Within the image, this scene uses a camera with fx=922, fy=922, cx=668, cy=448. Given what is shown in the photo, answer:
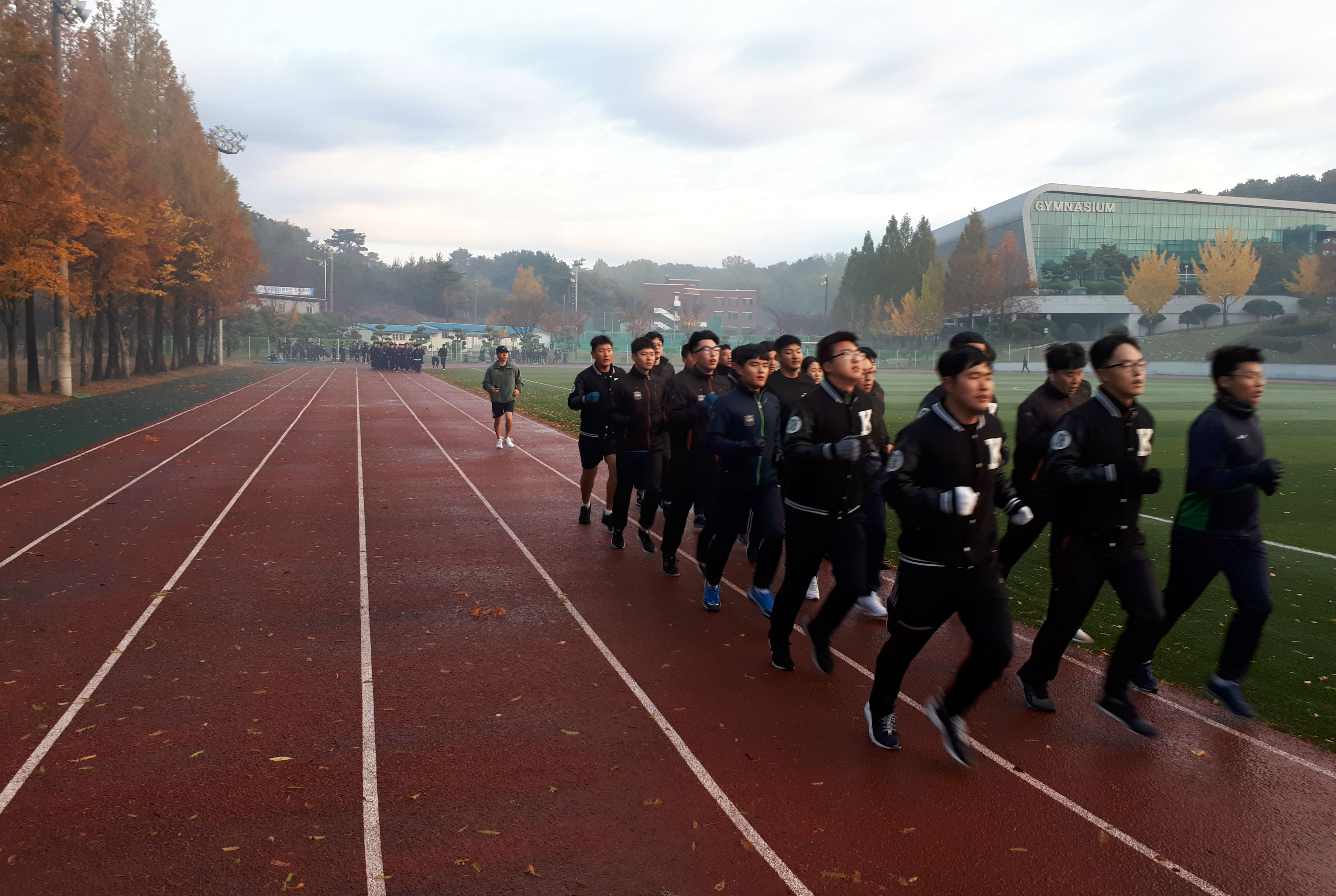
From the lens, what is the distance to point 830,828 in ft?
12.6

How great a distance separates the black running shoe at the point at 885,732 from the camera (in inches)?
180

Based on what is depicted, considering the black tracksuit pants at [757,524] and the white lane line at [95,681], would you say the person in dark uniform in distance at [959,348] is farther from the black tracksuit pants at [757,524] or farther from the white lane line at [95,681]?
the white lane line at [95,681]

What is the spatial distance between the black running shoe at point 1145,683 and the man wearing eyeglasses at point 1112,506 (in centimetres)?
73

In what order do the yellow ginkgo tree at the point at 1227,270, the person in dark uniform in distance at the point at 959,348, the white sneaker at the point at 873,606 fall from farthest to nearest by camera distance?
the yellow ginkgo tree at the point at 1227,270, the white sneaker at the point at 873,606, the person in dark uniform in distance at the point at 959,348

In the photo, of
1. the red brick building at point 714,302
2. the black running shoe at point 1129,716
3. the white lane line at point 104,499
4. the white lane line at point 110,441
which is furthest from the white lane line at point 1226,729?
the red brick building at point 714,302

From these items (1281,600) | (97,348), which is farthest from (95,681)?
(97,348)

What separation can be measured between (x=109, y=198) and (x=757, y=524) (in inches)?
1011

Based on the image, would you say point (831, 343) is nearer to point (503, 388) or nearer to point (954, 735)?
point (954, 735)

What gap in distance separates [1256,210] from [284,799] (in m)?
98.0

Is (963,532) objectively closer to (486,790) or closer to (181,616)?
(486,790)

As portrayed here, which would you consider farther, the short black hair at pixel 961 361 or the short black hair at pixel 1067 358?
the short black hair at pixel 1067 358

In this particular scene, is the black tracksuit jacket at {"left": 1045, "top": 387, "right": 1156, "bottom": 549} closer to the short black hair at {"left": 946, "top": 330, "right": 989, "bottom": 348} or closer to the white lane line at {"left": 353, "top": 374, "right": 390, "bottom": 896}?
the short black hair at {"left": 946, "top": 330, "right": 989, "bottom": 348}

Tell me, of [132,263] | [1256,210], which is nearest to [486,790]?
[132,263]

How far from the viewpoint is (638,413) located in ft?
28.1
